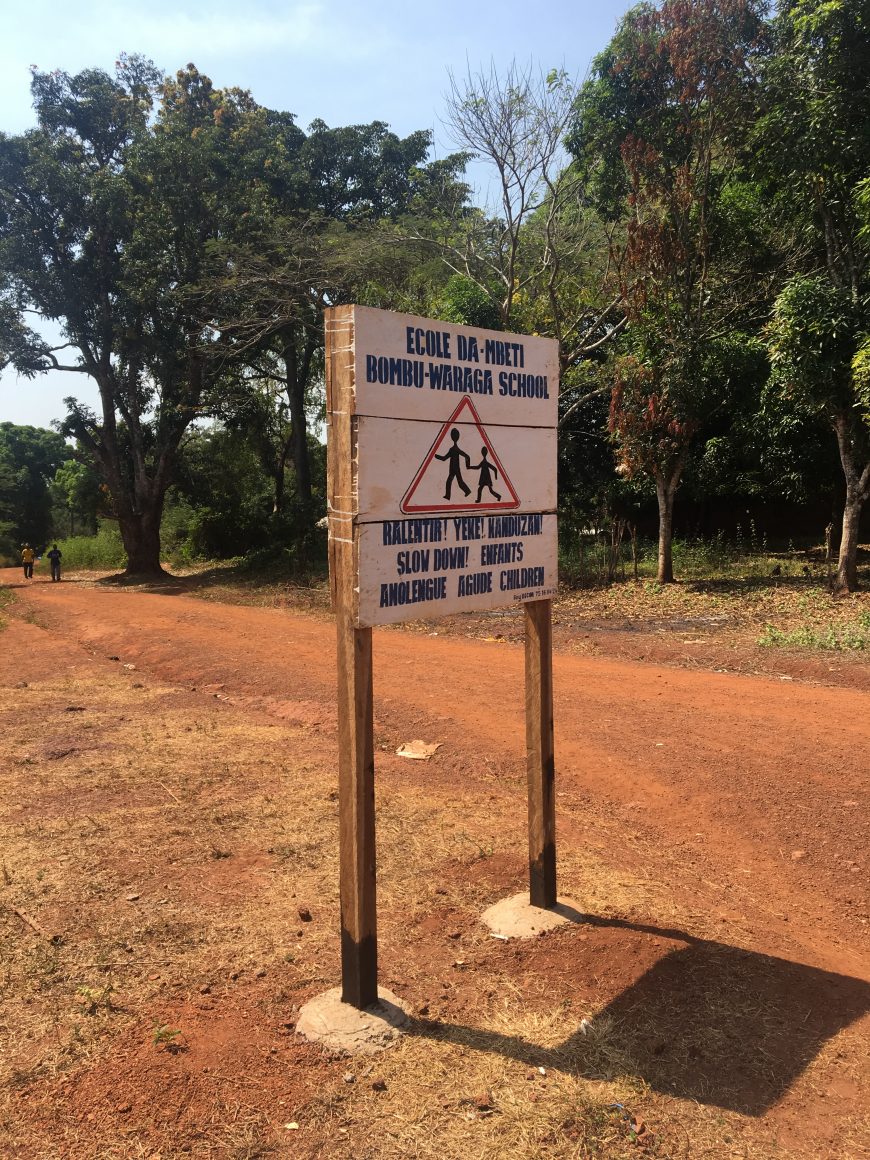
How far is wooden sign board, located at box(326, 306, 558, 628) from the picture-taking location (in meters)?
3.08

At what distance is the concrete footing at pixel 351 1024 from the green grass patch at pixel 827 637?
27.6ft

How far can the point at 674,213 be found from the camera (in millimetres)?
15266

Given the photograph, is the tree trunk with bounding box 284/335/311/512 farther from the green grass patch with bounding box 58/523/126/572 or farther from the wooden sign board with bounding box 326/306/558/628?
the wooden sign board with bounding box 326/306/558/628

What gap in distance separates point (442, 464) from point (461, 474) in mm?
130

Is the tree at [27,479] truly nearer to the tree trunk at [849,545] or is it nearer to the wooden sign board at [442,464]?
the tree trunk at [849,545]

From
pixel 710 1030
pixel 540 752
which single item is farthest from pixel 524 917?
pixel 710 1030

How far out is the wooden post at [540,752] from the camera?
4.02m

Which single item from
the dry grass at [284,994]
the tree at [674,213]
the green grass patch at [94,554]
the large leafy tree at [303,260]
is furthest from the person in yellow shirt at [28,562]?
the dry grass at [284,994]

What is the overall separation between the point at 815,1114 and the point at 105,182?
26.2m

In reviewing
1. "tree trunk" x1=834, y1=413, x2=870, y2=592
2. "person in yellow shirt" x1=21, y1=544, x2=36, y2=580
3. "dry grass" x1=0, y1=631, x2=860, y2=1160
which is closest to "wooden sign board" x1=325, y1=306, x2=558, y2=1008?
"dry grass" x1=0, y1=631, x2=860, y2=1160

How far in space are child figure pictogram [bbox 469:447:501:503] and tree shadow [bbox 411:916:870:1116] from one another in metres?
2.00

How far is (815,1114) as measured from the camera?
2.74 meters

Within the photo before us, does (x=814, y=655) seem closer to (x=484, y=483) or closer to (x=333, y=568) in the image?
(x=484, y=483)

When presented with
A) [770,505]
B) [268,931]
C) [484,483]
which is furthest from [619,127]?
[268,931]
